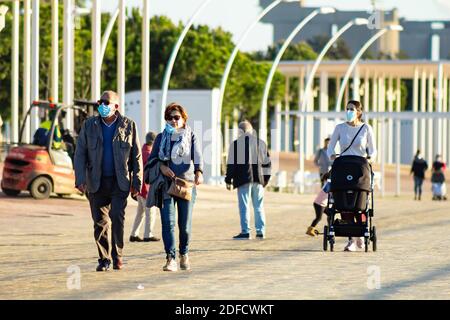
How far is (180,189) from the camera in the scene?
53.3 feet

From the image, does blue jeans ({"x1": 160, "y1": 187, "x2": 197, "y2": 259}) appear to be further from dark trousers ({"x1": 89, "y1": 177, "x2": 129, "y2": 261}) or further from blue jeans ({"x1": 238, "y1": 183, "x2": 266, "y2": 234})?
blue jeans ({"x1": 238, "y1": 183, "x2": 266, "y2": 234})

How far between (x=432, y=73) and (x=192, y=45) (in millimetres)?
27245

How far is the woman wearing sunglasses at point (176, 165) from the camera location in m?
16.2

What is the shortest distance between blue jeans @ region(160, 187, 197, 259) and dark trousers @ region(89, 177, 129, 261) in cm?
43

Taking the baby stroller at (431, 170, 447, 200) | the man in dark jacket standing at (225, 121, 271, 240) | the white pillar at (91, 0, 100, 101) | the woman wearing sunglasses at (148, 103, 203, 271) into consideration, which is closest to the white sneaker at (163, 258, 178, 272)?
the woman wearing sunglasses at (148, 103, 203, 271)

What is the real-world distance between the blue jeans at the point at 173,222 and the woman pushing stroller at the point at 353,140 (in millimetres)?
2985

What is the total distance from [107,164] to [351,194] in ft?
12.4

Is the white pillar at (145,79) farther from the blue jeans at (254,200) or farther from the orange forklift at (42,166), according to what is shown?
the blue jeans at (254,200)

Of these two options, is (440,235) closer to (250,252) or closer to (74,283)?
(250,252)

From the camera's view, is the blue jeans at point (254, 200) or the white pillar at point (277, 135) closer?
the blue jeans at point (254, 200)

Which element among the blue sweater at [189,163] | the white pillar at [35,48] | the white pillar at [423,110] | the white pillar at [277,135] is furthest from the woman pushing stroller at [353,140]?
the white pillar at [423,110]

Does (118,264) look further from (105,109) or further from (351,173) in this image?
(351,173)

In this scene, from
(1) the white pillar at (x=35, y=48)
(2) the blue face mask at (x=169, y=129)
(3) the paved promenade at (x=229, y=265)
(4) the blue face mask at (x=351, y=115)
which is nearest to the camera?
A: (3) the paved promenade at (x=229, y=265)
